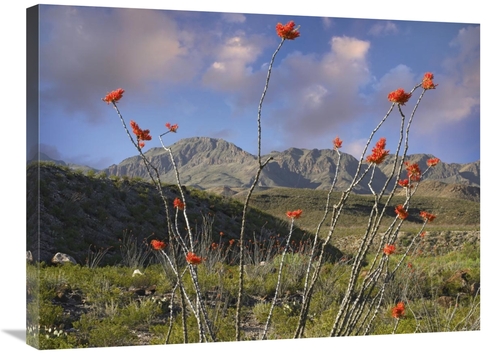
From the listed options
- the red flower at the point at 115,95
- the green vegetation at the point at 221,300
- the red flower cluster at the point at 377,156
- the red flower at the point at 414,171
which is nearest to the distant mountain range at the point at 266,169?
the green vegetation at the point at 221,300

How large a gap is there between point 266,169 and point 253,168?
102 cm

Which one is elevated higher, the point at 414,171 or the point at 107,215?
the point at 414,171

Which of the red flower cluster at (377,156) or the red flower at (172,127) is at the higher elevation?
the red flower at (172,127)

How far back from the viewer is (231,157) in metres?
6.57

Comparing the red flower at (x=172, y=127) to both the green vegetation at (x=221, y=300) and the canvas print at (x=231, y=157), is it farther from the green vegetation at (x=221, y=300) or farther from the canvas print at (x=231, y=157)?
the green vegetation at (x=221, y=300)

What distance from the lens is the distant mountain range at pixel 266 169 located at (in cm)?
636

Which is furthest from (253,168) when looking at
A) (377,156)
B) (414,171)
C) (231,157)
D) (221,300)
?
(377,156)

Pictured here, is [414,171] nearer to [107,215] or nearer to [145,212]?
[107,215]

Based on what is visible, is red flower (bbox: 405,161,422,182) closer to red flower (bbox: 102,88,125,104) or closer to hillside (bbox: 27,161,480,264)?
hillside (bbox: 27,161,480,264)

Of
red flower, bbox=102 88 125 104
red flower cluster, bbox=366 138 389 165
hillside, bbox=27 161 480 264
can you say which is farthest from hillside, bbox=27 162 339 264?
red flower cluster, bbox=366 138 389 165

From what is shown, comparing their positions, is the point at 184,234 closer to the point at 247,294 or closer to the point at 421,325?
the point at 247,294

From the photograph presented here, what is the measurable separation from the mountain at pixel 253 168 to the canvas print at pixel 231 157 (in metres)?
0.03

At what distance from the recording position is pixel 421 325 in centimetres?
638
